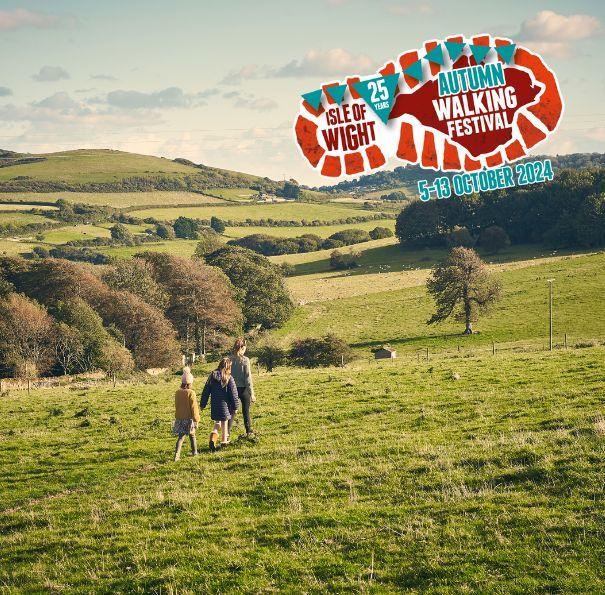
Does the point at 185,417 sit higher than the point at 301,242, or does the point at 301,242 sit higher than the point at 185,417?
the point at 301,242

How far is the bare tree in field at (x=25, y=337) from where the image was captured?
58.3 m

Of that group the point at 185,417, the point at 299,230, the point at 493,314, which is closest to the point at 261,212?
the point at 299,230

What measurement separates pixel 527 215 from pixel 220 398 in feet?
384

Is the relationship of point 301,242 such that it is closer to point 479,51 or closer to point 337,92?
point 479,51

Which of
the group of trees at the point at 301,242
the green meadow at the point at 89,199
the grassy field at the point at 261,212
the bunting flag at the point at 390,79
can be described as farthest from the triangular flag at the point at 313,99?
the green meadow at the point at 89,199

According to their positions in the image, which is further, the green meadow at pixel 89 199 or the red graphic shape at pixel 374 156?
the green meadow at pixel 89 199

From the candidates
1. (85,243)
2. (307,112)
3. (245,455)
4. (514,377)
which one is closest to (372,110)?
(307,112)

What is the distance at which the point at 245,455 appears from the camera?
17.7m

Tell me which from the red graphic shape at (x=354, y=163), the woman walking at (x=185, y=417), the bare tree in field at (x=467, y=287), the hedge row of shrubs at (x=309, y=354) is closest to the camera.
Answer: the woman walking at (x=185, y=417)

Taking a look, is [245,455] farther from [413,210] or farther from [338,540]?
[413,210]

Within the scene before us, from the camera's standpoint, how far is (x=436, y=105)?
39.4 meters

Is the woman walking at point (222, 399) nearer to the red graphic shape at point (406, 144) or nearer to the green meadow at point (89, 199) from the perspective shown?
the red graphic shape at point (406, 144)

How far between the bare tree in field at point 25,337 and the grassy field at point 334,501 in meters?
37.3

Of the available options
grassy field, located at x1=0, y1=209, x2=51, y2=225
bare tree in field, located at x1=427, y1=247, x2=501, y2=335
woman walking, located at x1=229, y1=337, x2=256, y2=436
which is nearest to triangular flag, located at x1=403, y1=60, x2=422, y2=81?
woman walking, located at x1=229, y1=337, x2=256, y2=436
